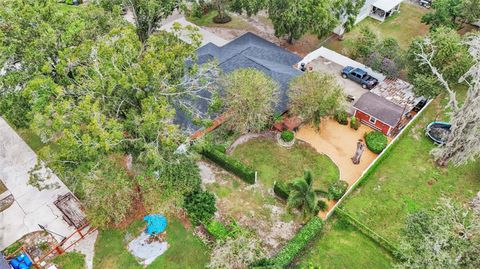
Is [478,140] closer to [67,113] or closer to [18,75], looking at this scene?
[67,113]

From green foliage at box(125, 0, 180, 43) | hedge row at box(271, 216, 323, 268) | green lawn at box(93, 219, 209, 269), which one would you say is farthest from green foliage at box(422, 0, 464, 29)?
Result: green lawn at box(93, 219, 209, 269)

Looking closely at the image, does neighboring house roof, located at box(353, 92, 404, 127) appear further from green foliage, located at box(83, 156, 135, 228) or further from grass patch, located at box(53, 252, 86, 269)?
grass patch, located at box(53, 252, 86, 269)

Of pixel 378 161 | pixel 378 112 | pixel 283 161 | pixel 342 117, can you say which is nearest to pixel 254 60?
pixel 342 117

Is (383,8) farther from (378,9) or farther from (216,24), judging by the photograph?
(216,24)

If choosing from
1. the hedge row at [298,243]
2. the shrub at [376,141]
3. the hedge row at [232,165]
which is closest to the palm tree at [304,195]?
the hedge row at [298,243]

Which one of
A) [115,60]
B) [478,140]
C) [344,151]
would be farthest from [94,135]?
[478,140]

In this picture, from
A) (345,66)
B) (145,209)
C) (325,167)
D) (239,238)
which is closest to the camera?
(239,238)
